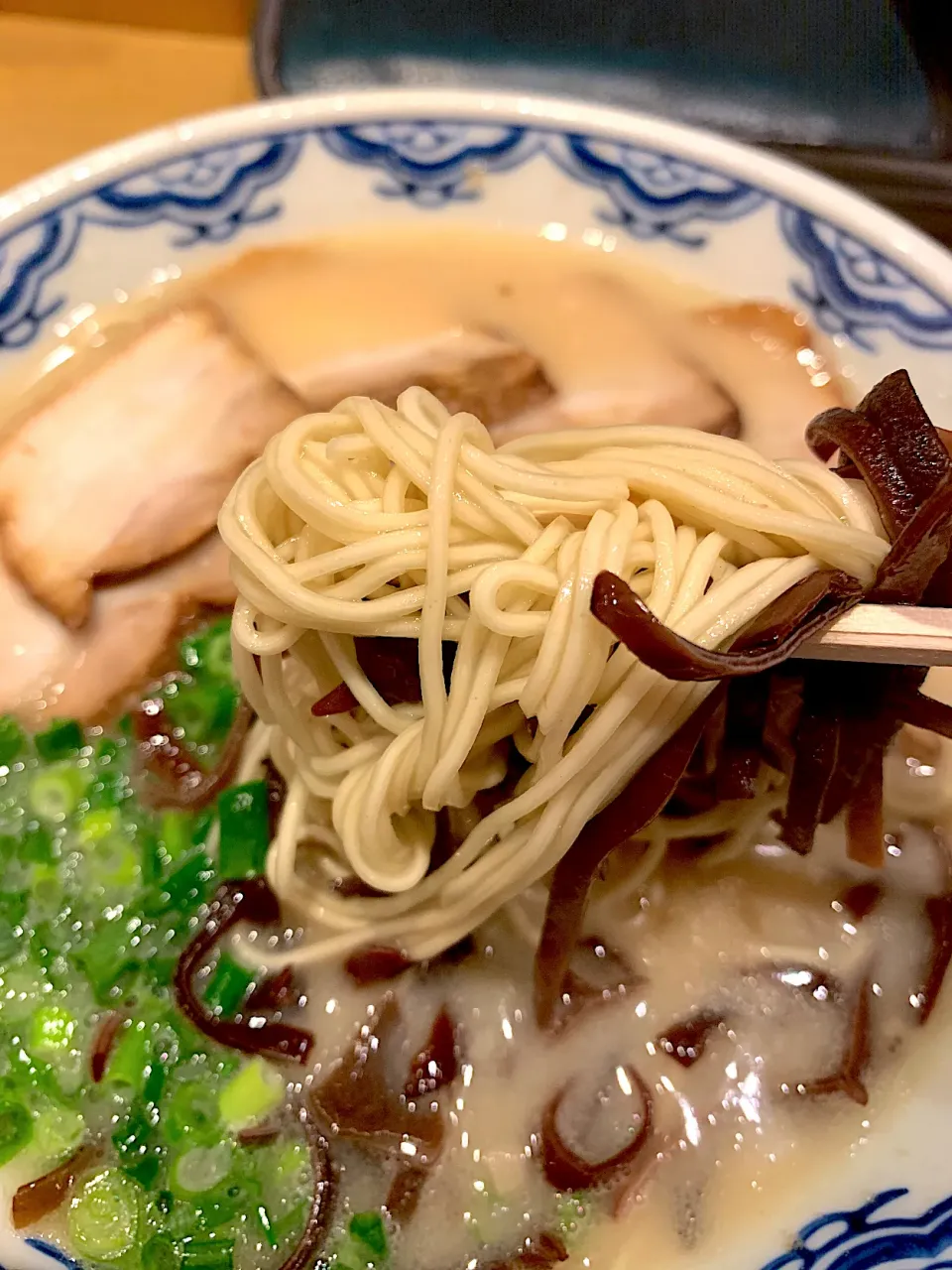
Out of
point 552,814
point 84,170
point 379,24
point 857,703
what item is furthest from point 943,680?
point 379,24

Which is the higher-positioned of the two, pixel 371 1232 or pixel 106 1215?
pixel 106 1215

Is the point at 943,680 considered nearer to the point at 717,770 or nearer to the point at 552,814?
the point at 717,770

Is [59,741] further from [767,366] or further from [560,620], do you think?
[767,366]

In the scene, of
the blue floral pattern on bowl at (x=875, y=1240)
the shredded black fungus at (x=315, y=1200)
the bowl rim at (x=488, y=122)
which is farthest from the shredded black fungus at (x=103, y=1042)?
the bowl rim at (x=488, y=122)

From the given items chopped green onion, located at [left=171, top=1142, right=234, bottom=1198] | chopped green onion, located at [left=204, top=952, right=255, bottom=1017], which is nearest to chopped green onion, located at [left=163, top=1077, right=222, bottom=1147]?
chopped green onion, located at [left=171, top=1142, right=234, bottom=1198]

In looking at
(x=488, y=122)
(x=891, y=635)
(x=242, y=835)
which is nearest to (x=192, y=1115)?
(x=242, y=835)

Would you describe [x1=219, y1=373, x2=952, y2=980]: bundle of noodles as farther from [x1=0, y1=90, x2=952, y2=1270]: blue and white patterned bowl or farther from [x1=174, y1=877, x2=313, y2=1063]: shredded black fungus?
[x1=0, y1=90, x2=952, y2=1270]: blue and white patterned bowl
